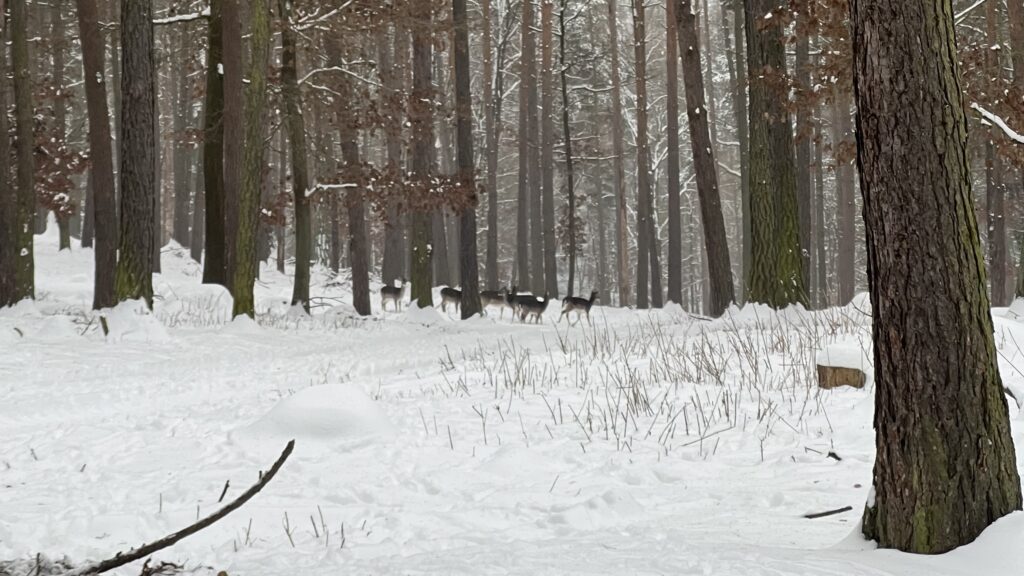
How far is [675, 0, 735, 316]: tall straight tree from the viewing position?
15273mm

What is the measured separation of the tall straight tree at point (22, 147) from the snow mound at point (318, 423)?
11556mm

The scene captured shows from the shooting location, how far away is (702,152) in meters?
15.7

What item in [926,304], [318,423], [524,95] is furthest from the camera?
[524,95]

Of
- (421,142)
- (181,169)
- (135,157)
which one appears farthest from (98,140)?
(181,169)

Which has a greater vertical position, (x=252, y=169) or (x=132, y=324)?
(x=252, y=169)

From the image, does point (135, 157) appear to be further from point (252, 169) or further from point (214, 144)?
point (214, 144)

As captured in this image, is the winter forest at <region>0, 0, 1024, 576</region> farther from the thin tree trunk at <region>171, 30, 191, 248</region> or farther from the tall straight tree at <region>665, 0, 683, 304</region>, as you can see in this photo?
the thin tree trunk at <region>171, 30, 191, 248</region>

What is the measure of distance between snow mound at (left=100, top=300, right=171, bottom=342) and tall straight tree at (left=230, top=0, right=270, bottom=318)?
2.08 metres

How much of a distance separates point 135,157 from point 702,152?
9699mm

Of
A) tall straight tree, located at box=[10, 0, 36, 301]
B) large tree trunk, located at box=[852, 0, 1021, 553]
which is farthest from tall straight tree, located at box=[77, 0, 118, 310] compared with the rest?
large tree trunk, located at box=[852, 0, 1021, 553]

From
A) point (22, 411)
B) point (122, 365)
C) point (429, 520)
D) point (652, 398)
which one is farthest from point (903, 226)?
point (122, 365)

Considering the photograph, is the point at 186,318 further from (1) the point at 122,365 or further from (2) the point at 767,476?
(2) the point at 767,476

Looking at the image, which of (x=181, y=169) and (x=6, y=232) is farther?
(x=181, y=169)

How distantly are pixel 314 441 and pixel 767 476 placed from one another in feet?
9.81
